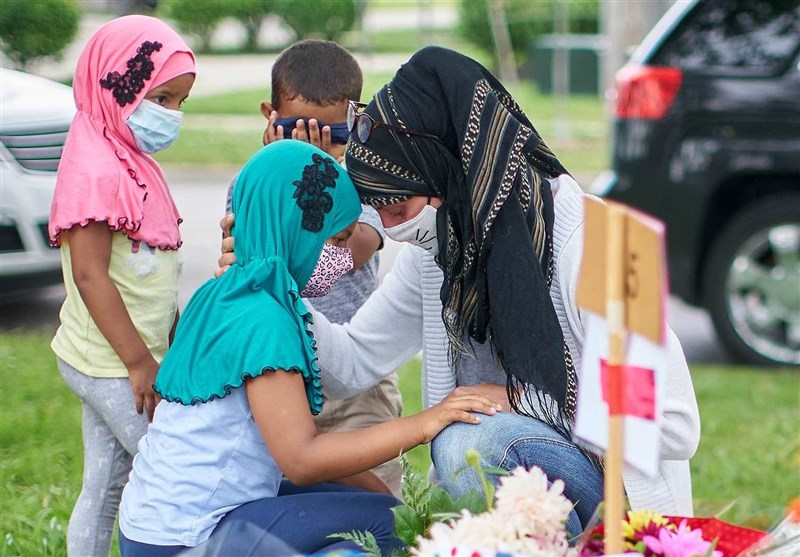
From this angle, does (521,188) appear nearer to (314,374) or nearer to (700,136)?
(314,374)

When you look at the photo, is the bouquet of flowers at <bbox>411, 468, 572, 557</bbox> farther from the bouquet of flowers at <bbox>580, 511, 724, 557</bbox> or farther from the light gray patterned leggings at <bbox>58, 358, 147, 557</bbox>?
the light gray patterned leggings at <bbox>58, 358, 147, 557</bbox>

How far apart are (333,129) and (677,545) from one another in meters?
1.50

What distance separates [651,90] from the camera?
5.41 metres

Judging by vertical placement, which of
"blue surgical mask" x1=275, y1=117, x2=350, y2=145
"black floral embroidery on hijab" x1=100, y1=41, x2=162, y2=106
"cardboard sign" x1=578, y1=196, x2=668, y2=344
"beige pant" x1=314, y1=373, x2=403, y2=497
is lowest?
"beige pant" x1=314, y1=373, x2=403, y2=497

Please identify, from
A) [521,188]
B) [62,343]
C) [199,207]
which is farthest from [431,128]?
[199,207]

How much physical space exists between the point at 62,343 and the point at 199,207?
6601mm

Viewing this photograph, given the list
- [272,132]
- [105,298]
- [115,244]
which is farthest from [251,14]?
[105,298]

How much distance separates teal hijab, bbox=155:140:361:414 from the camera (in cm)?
224

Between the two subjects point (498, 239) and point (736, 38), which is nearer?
point (498, 239)

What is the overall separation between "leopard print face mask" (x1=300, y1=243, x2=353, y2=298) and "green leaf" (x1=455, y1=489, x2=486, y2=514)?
621 mm

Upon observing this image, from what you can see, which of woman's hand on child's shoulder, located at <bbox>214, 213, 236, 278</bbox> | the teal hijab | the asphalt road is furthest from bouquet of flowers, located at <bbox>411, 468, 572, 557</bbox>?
the asphalt road

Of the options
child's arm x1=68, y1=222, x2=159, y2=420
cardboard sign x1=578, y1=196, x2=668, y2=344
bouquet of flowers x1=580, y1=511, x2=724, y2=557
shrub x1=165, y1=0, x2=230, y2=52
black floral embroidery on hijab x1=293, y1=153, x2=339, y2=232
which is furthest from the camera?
shrub x1=165, y1=0, x2=230, y2=52

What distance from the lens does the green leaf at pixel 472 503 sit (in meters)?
2.06

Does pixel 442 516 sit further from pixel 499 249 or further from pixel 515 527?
pixel 499 249
